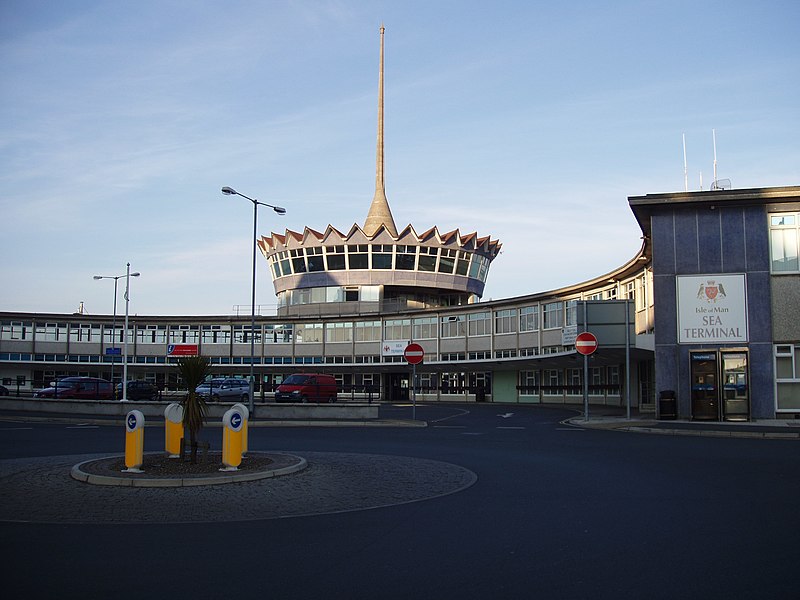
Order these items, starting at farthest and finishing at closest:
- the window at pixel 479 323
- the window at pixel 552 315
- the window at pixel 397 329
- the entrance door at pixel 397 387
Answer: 1. the window at pixel 397 329
2. the entrance door at pixel 397 387
3. the window at pixel 479 323
4. the window at pixel 552 315

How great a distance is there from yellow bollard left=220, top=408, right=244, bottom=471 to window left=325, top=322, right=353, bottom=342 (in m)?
56.1

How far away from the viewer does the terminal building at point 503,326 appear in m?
27.4

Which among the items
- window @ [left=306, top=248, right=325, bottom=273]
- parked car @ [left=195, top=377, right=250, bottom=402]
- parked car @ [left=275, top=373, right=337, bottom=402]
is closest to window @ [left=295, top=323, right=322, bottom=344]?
window @ [left=306, top=248, right=325, bottom=273]

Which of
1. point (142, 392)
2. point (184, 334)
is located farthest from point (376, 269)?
point (142, 392)

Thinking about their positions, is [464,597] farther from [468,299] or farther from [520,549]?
[468,299]

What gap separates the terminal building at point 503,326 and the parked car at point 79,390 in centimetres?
348

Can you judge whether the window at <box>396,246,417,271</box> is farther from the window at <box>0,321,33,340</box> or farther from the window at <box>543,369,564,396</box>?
the window at <box>0,321,33,340</box>

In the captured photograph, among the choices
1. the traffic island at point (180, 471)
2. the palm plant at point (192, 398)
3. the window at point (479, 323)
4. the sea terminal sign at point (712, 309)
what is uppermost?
the window at point (479, 323)

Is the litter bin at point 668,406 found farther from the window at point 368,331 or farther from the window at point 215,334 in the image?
the window at point 215,334

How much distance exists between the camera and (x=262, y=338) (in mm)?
73625

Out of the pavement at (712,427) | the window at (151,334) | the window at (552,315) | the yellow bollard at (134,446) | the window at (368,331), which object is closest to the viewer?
the yellow bollard at (134,446)

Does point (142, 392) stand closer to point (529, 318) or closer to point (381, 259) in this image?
point (529, 318)

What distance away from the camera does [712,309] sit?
91.0 feet

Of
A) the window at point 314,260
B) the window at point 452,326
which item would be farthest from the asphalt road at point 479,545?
the window at point 314,260
